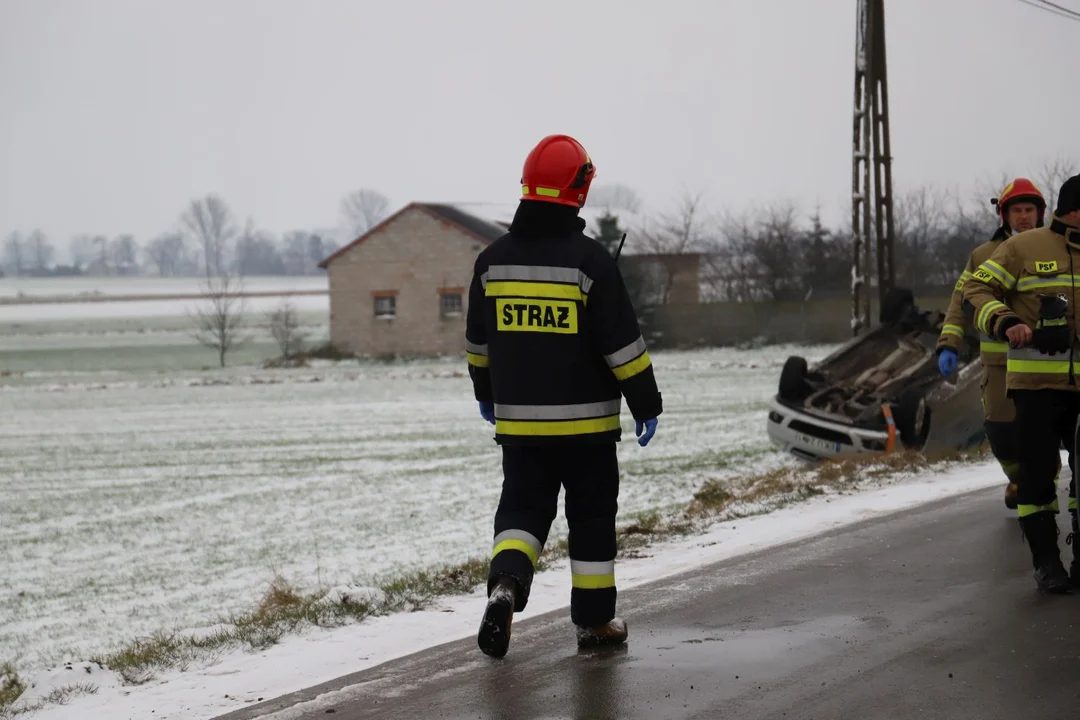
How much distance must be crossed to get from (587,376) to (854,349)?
11.3m

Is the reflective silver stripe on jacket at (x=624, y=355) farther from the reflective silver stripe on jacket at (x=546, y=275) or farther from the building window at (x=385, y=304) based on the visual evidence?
the building window at (x=385, y=304)

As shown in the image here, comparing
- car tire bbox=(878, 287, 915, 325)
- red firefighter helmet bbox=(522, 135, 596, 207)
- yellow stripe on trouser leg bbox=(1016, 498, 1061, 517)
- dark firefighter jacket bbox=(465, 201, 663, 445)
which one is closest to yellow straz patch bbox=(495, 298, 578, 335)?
dark firefighter jacket bbox=(465, 201, 663, 445)

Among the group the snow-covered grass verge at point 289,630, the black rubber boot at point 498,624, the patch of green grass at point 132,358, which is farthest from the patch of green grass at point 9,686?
the patch of green grass at point 132,358

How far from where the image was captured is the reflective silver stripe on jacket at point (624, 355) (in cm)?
531

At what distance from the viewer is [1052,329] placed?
6320mm

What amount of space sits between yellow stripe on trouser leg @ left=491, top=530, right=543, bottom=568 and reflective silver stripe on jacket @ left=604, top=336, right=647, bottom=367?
0.78m

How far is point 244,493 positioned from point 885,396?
8244 millimetres

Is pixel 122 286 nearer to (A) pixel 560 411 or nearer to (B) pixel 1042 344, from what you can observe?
(B) pixel 1042 344

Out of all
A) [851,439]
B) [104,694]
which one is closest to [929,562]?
[104,694]

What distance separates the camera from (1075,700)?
4633 mm

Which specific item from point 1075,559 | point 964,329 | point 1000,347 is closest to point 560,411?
point 1075,559

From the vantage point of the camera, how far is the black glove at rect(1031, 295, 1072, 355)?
630 centimetres

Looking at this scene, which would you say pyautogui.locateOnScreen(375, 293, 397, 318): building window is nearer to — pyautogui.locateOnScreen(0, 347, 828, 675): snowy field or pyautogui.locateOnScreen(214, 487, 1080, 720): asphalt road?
pyautogui.locateOnScreen(0, 347, 828, 675): snowy field

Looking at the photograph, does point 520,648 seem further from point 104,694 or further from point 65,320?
point 65,320
